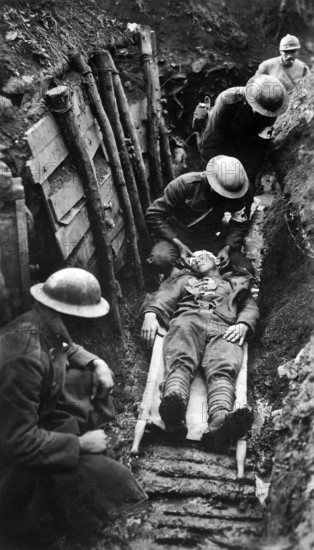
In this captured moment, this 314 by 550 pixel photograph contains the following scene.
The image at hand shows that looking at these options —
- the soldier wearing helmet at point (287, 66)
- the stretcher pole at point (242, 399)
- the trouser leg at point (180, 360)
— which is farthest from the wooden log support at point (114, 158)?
the soldier wearing helmet at point (287, 66)

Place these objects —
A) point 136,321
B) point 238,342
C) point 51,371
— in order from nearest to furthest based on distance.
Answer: point 51,371
point 238,342
point 136,321

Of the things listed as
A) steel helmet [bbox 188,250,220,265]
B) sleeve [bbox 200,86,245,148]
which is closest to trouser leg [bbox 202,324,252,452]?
steel helmet [bbox 188,250,220,265]

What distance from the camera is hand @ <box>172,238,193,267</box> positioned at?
5.73 metres

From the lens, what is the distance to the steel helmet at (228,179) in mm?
5613

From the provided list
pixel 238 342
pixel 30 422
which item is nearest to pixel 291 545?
pixel 30 422

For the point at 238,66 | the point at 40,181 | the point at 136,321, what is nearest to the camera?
the point at 40,181

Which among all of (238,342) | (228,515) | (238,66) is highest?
(238,66)

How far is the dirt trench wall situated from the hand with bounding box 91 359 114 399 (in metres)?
1.15

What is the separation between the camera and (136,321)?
5.40 m

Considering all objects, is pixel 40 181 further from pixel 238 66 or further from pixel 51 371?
pixel 238 66

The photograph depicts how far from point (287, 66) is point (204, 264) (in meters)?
3.72

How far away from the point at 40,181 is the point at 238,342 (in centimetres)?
207

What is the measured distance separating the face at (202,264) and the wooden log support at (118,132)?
3.28ft

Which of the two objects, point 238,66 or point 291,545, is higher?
point 238,66
